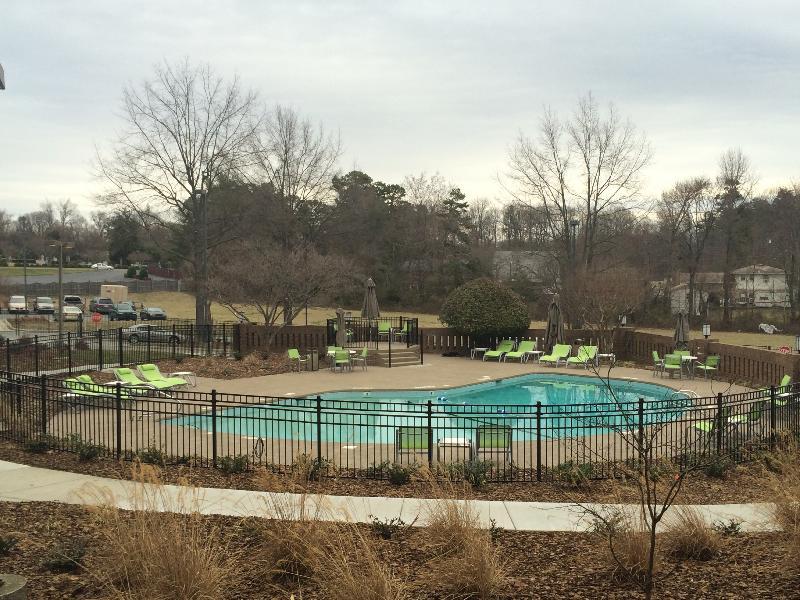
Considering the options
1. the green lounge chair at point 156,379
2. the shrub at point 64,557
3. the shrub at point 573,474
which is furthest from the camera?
the green lounge chair at point 156,379

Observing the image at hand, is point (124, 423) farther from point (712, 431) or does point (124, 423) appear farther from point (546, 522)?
point (712, 431)

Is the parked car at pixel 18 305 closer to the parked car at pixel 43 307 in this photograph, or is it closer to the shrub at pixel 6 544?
the parked car at pixel 43 307

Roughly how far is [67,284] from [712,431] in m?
74.9

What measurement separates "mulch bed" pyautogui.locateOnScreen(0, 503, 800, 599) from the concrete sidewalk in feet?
1.44

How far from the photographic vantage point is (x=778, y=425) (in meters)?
12.7

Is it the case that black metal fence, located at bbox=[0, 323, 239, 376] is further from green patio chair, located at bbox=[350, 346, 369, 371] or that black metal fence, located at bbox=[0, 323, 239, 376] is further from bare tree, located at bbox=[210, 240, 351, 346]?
green patio chair, located at bbox=[350, 346, 369, 371]

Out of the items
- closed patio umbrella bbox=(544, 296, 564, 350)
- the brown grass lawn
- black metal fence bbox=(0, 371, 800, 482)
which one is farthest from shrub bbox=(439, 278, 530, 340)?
black metal fence bbox=(0, 371, 800, 482)

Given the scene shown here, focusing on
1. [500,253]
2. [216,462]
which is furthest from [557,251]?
[216,462]

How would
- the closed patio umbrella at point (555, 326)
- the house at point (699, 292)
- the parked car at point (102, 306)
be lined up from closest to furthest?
1. the closed patio umbrella at point (555, 326)
2. the house at point (699, 292)
3. the parked car at point (102, 306)

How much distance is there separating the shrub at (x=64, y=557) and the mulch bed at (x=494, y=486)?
2.58 metres

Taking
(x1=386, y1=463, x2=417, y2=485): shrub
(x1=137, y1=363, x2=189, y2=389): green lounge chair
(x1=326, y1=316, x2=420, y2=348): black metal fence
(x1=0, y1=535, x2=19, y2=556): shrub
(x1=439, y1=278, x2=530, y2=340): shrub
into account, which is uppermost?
(x1=439, y1=278, x2=530, y2=340): shrub

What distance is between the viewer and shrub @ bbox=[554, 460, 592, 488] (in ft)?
32.4

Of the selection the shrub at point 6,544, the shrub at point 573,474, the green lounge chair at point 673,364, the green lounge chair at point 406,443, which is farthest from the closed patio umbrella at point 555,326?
the shrub at point 6,544

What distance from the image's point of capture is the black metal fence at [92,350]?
22531mm
